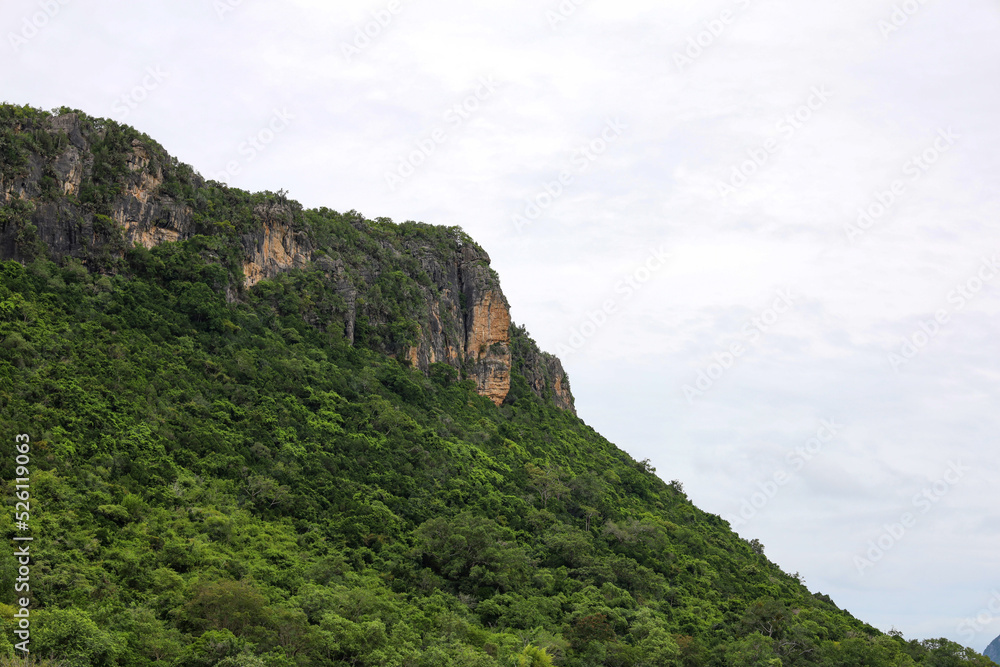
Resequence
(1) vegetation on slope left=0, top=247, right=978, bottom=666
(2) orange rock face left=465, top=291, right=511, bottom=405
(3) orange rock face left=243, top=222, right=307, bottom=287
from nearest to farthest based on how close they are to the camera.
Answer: (1) vegetation on slope left=0, top=247, right=978, bottom=666, (3) orange rock face left=243, top=222, right=307, bottom=287, (2) orange rock face left=465, top=291, right=511, bottom=405

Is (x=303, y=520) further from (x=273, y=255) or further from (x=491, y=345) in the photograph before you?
(x=491, y=345)

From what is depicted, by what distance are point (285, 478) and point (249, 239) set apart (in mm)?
22332

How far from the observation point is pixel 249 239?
67.7m

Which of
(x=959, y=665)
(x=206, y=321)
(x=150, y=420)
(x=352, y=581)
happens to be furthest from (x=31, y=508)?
(x=959, y=665)

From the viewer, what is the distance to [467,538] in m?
54.4

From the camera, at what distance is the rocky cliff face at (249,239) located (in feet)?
180

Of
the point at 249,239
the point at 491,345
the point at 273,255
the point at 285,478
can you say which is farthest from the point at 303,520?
the point at 491,345

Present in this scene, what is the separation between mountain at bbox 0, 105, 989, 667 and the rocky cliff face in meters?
0.21

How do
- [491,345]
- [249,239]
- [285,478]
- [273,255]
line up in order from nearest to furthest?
[285,478]
[249,239]
[273,255]
[491,345]

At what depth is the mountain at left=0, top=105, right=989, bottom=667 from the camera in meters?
39.7

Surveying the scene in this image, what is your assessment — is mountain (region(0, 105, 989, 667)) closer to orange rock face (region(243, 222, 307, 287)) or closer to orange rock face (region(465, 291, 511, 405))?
orange rock face (region(243, 222, 307, 287))

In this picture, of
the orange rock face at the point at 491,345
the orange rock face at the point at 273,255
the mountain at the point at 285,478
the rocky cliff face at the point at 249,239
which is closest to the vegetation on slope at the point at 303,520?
the mountain at the point at 285,478

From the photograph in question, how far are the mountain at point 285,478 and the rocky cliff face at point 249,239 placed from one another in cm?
21

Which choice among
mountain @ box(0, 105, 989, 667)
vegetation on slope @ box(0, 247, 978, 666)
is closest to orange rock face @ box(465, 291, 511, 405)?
mountain @ box(0, 105, 989, 667)
